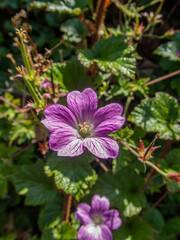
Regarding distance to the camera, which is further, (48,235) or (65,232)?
(48,235)

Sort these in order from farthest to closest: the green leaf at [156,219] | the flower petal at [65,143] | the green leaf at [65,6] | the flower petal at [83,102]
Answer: the green leaf at [156,219] → the green leaf at [65,6] → the flower petal at [83,102] → the flower petal at [65,143]

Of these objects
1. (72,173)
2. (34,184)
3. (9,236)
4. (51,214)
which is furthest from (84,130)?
(9,236)

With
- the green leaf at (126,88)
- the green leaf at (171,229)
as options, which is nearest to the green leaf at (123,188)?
the green leaf at (126,88)

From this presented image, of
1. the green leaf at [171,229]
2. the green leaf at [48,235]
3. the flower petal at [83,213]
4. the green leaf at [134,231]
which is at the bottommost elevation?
the green leaf at [171,229]

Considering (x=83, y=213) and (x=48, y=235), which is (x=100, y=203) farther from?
(x=48, y=235)

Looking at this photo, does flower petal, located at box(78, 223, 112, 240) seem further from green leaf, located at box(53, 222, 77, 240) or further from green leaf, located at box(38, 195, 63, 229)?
green leaf, located at box(38, 195, 63, 229)

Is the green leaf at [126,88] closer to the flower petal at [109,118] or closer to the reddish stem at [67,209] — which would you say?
the flower petal at [109,118]
